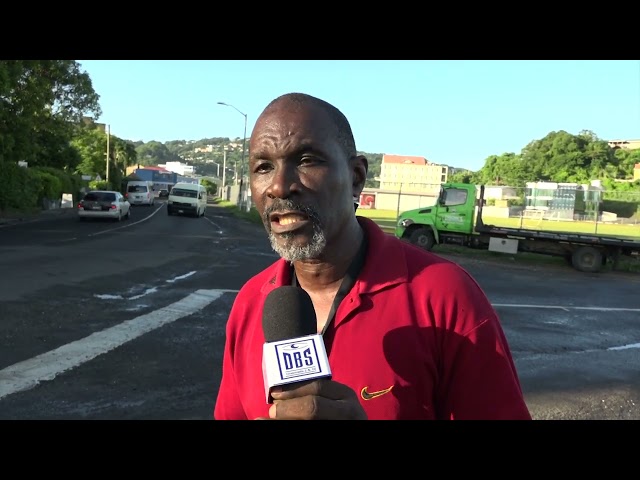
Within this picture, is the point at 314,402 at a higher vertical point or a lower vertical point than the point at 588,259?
higher

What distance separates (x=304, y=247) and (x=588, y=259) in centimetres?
2012

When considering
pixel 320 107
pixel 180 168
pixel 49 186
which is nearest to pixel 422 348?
pixel 320 107

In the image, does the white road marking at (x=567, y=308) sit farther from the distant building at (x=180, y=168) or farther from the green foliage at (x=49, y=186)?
the distant building at (x=180, y=168)

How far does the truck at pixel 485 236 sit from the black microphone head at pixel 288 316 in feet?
66.1

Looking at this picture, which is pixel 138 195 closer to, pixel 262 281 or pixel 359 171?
pixel 262 281

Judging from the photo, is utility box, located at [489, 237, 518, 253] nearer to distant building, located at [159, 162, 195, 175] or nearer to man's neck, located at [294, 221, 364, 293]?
man's neck, located at [294, 221, 364, 293]

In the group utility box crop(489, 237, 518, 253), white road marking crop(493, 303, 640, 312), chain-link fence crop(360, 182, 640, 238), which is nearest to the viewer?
white road marking crop(493, 303, 640, 312)

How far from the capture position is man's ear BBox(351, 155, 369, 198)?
6.68 ft

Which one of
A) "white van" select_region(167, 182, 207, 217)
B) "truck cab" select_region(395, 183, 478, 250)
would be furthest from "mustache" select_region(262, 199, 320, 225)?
"white van" select_region(167, 182, 207, 217)

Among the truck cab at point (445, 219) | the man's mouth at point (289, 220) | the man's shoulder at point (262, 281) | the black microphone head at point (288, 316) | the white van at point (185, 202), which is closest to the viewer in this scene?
the black microphone head at point (288, 316)

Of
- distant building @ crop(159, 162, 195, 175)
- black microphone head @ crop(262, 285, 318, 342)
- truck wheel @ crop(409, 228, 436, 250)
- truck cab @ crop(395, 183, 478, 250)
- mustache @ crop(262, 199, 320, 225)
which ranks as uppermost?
distant building @ crop(159, 162, 195, 175)

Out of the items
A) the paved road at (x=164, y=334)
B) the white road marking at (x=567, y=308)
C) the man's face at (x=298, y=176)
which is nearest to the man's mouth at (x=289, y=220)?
the man's face at (x=298, y=176)

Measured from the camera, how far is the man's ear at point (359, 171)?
2035 millimetres

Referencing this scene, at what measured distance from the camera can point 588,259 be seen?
19.8m
